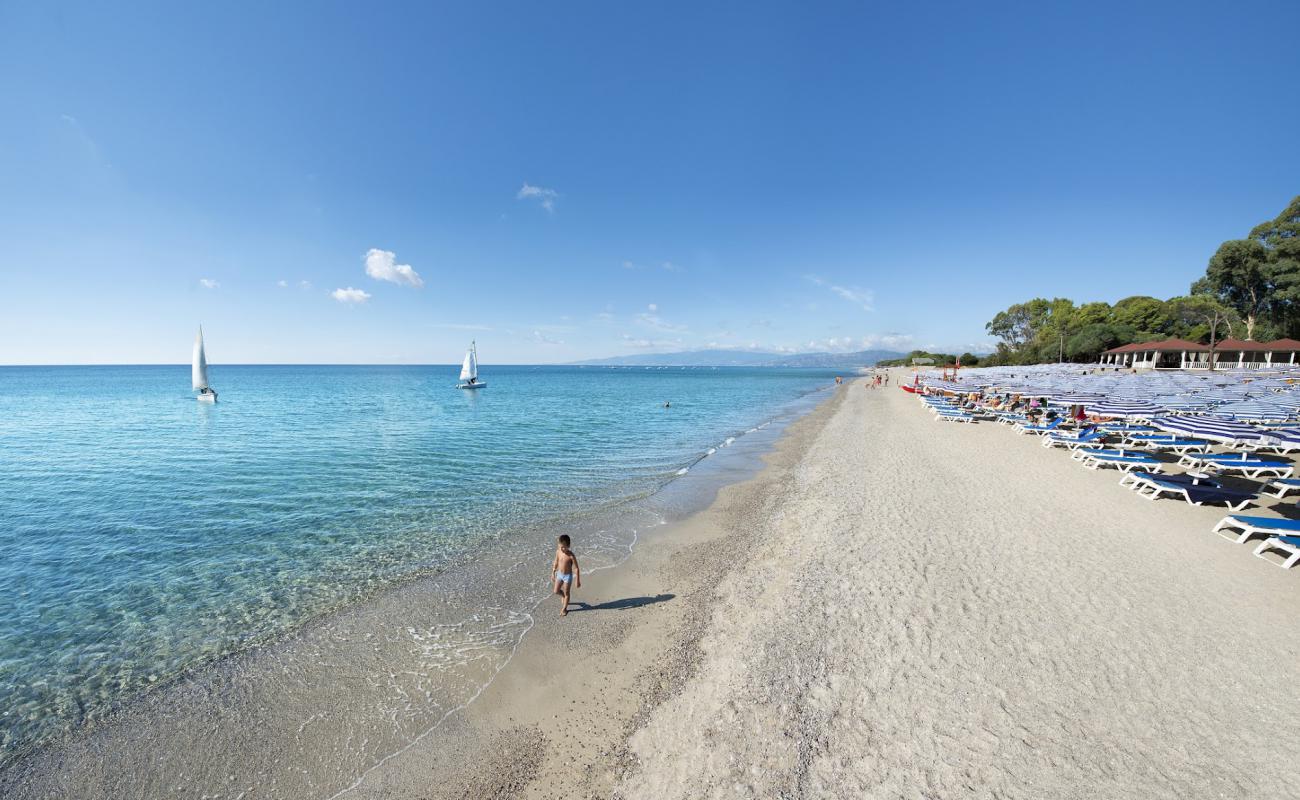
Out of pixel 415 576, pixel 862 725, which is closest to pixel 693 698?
pixel 862 725

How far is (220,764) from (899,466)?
16383 mm

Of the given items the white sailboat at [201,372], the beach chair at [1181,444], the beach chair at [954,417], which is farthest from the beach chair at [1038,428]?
the white sailboat at [201,372]

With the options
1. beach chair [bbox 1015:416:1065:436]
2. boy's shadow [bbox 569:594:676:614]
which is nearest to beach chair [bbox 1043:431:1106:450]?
beach chair [bbox 1015:416:1065:436]

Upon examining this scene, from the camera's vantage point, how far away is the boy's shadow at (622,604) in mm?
7297

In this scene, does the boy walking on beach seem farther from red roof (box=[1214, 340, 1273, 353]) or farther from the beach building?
red roof (box=[1214, 340, 1273, 353])

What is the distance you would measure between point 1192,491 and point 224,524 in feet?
73.8

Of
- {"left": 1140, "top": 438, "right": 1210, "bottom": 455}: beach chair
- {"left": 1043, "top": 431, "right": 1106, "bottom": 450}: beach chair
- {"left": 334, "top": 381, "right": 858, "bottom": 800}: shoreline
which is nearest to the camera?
{"left": 334, "top": 381, "right": 858, "bottom": 800}: shoreline

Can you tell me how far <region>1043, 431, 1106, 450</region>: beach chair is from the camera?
16281 millimetres

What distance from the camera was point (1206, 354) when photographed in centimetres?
5153

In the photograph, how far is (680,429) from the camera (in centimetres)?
2877

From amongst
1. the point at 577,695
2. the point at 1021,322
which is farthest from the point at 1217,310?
the point at 577,695

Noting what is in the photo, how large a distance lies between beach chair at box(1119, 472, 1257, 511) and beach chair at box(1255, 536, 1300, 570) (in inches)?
72.2

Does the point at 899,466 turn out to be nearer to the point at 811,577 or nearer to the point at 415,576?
the point at 811,577

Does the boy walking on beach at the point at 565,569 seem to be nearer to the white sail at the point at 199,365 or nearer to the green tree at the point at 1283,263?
the white sail at the point at 199,365
